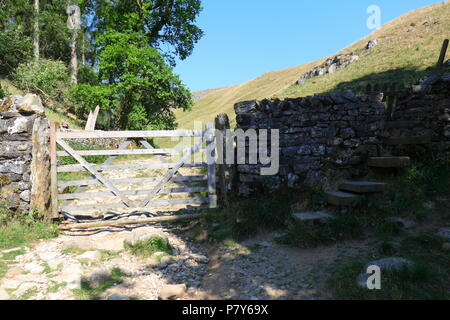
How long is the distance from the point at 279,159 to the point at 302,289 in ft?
9.59

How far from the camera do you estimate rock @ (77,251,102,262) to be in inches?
187

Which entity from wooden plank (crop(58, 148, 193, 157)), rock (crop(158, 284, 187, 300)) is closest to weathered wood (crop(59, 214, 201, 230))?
wooden plank (crop(58, 148, 193, 157))

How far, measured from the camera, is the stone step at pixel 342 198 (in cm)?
498

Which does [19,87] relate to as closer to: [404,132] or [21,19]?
[21,19]

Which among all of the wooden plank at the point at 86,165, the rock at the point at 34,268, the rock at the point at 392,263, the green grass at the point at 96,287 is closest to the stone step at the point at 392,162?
the rock at the point at 392,263

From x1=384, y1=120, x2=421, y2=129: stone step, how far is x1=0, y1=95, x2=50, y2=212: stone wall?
725 centimetres

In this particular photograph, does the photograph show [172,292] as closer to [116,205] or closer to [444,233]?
[116,205]

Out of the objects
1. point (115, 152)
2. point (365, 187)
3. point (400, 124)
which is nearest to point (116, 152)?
point (115, 152)

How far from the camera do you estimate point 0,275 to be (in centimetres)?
407

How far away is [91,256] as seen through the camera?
4809 millimetres

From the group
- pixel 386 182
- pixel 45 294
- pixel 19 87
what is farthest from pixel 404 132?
pixel 19 87

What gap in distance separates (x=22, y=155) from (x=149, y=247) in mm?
3285

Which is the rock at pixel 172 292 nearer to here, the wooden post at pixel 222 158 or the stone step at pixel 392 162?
the wooden post at pixel 222 158

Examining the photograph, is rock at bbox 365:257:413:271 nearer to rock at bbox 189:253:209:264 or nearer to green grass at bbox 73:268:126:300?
rock at bbox 189:253:209:264
